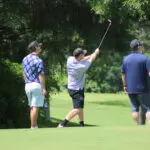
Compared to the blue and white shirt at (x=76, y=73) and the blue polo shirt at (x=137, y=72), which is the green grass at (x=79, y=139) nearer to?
the blue polo shirt at (x=137, y=72)

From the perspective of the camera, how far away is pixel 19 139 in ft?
33.6

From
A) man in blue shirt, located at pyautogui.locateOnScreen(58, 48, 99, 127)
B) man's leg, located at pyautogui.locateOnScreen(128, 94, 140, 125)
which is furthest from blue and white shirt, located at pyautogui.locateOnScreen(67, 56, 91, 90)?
man's leg, located at pyautogui.locateOnScreen(128, 94, 140, 125)

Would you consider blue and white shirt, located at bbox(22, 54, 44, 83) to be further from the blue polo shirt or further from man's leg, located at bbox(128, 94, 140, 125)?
man's leg, located at bbox(128, 94, 140, 125)

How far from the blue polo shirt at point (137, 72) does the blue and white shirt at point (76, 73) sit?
1.15m

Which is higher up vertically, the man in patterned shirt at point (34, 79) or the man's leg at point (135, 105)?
the man in patterned shirt at point (34, 79)

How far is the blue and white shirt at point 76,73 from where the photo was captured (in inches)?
541

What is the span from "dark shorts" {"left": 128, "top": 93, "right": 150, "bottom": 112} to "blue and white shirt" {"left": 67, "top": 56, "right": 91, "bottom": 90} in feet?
4.18

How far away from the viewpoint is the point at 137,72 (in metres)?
12.8

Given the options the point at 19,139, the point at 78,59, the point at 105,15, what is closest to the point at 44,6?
the point at 105,15

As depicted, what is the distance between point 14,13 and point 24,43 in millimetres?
2045

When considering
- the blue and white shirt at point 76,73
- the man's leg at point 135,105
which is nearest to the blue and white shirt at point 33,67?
the blue and white shirt at point 76,73

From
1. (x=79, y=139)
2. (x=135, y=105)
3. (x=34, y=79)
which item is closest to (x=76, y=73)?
(x=34, y=79)

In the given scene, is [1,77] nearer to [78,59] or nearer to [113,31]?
[113,31]

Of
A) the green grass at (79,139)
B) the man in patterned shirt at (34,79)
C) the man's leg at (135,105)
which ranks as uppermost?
the man in patterned shirt at (34,79)
